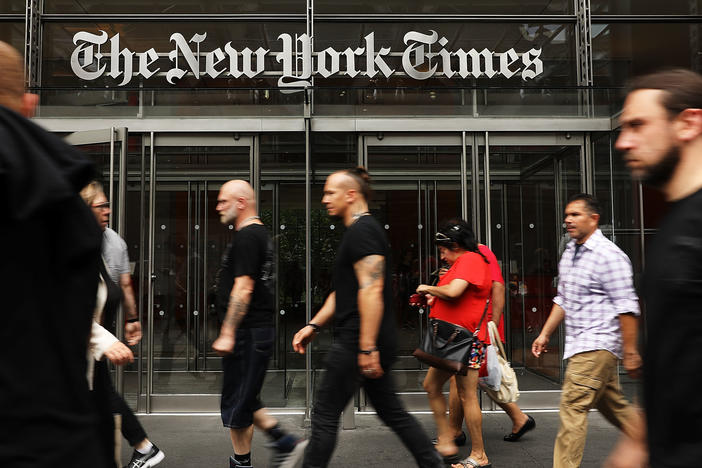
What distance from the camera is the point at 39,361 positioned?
4.14 feet

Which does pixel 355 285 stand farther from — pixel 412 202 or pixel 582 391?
pixel 412 202

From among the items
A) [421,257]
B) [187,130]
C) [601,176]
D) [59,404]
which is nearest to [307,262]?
[421,257]

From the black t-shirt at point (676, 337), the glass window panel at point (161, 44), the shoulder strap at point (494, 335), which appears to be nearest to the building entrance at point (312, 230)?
the glass window panel at point (161, 44)

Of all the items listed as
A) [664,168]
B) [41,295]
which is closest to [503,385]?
[664,168]

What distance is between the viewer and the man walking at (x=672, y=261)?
1.41 meters

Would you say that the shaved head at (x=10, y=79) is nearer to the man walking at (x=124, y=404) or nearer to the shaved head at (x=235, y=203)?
the shaved head at (x=235, y=203)

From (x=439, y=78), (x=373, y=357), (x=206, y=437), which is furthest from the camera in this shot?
(x=439, y=78)

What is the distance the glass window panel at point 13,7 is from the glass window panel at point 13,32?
160 mm

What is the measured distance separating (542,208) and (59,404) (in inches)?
279

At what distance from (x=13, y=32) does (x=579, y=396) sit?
321 inches

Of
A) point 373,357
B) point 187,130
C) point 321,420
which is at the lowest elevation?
point 321,420

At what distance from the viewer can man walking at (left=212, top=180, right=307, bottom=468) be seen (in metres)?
4.18

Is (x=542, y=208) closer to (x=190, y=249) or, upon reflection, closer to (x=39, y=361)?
(x=190, y=249)

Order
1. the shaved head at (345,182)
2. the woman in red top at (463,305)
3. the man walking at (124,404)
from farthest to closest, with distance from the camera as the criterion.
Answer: the woman in red top at (463,305) → the man walking at (124,404) → the shaved head at (345,182)
